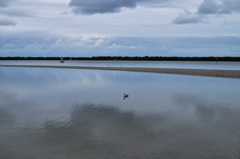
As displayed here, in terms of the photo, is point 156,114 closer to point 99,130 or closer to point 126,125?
point 126,125

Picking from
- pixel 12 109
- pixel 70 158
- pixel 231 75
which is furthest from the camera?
pixel 231 75

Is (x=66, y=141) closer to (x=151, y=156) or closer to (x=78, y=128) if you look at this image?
(x=78, y=128)

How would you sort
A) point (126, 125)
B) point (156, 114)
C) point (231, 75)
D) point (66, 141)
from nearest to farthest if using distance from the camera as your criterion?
point (66, 141) < point (126, 125) < point (156, 114) < point (231, 75)

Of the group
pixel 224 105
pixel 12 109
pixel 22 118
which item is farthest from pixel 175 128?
pixel 12 109

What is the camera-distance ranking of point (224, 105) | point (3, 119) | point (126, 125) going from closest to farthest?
point (126, 125) → point (3, 119) → point (224, 105)

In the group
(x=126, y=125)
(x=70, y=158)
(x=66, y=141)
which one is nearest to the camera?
(x=70, y=158)

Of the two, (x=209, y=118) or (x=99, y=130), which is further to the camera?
(x=209, y=118)

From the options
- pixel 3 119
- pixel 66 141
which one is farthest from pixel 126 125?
pixel 3 119

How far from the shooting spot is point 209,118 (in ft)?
40.5

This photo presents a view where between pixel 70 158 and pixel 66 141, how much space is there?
62.1 inches

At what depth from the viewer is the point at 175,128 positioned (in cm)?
1054

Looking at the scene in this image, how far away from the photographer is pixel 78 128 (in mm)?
10531

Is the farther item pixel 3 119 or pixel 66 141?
pixel 3 119

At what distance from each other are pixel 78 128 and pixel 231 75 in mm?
38605
